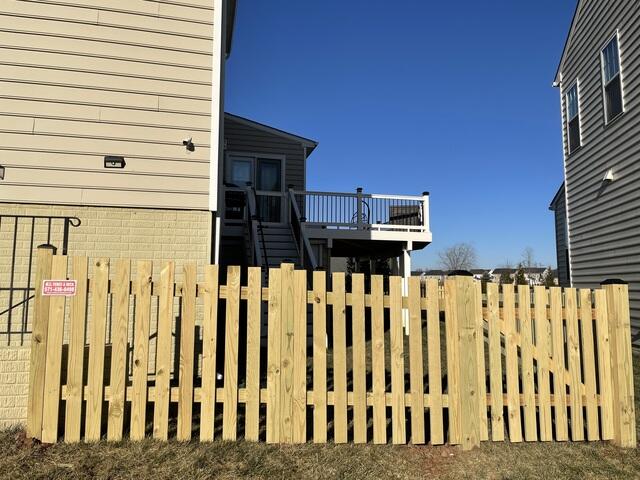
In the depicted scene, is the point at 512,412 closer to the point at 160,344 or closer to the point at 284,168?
the point at 160,344

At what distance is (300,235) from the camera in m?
10.0

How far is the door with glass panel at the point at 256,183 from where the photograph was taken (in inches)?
448

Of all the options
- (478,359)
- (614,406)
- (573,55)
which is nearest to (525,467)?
(478,359)

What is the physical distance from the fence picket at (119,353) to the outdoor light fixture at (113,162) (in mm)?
2045

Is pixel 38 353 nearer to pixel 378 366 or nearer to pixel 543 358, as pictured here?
pixel 378 366

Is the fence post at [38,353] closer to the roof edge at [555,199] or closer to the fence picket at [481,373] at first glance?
the fence picket at [481,373]

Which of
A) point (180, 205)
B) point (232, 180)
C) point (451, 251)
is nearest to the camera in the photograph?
point (180, 205)

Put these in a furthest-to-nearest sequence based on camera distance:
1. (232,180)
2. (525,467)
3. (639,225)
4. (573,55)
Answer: (232,180) < (573,55) < (639,225) < (525,467)

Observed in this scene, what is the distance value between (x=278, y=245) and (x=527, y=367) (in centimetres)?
720

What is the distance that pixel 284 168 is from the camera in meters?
12.8

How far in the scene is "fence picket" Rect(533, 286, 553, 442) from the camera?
346 cm

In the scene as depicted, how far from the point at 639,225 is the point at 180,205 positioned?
7.29m

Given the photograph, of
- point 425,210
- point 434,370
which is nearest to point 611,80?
point 425,210

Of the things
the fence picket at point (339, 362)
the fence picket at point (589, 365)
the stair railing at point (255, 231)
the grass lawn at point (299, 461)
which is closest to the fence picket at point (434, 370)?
the grass lawn at point (299, 461)
